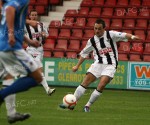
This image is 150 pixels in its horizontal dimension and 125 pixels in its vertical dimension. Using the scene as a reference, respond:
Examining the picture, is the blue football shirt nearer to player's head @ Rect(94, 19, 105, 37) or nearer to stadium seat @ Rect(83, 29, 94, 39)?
player's head @ Rect(94, 19, 105, 37)

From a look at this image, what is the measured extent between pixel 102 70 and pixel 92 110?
0.81 metres

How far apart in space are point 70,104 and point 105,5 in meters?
10.8

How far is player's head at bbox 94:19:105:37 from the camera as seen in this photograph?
11.0 meters

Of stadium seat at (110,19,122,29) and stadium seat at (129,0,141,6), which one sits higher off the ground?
stadium seat at (129,0,141,6)

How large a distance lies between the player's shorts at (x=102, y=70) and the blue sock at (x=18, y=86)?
338cm

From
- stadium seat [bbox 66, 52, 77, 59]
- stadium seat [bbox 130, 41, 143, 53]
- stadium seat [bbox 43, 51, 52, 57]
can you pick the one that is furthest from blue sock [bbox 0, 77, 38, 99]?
stadium seat [bbox 43, 51, 52, 57]

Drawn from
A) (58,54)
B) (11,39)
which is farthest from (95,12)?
(11,39)

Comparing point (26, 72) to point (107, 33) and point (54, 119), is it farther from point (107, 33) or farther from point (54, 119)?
point (107, 33)

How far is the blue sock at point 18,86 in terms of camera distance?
7.85 metres

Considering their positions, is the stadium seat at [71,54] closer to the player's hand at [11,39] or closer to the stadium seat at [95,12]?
the stadium seat at [95,12]

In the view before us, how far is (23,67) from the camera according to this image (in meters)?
8.07

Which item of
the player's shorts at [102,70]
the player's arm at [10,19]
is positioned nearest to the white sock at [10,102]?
the player's arm at [10,19]

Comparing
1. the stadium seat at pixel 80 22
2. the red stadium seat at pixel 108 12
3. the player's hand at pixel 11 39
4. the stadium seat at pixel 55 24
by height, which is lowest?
the stadium seat at pixel 55 24

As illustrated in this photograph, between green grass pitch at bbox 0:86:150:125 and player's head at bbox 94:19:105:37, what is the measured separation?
4.92 ft
